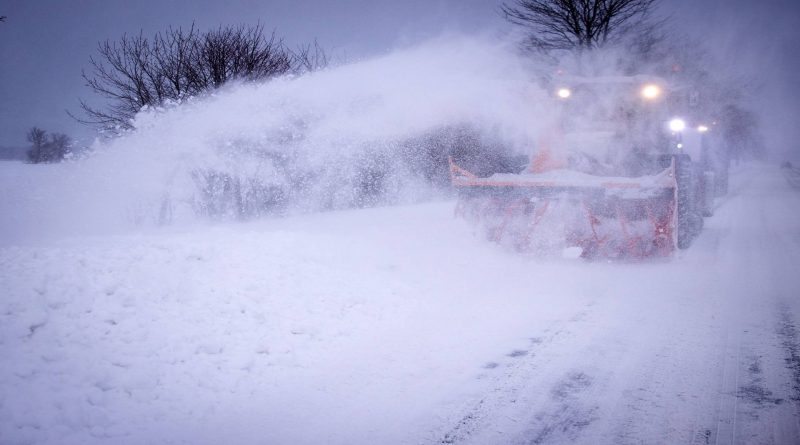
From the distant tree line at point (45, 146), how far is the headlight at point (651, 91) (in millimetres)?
40236

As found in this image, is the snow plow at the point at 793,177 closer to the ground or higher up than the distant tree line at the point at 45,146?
closer to the ground

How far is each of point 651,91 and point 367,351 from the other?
7184 mm

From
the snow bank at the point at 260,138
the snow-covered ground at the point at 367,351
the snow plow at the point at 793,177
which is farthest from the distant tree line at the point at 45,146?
the snow plow at the point at 793,177

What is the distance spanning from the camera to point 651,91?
779 cm

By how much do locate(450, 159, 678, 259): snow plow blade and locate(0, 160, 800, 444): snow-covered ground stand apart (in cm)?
100

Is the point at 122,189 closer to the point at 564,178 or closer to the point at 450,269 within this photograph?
the point at 450,269

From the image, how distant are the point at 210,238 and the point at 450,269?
352cm

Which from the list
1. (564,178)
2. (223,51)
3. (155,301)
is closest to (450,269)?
(564,178)

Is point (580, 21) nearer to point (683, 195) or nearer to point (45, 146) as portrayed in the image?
point (683, 195)

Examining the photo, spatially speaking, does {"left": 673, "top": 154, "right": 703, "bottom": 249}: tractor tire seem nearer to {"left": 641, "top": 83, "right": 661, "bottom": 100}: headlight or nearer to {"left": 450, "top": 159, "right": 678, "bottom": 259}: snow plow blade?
{"left": 450, "top": 159, "right": 678, "bottom": 259}: snow plow blade

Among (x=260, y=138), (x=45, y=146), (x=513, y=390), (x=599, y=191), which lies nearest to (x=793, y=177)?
(x=599, y=191)

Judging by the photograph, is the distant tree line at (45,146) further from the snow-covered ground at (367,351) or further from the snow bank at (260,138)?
the snow-covered ground at (367,351)

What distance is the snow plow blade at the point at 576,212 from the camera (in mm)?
Answer: 6578

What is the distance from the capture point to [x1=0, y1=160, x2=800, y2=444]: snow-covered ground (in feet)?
8.83
